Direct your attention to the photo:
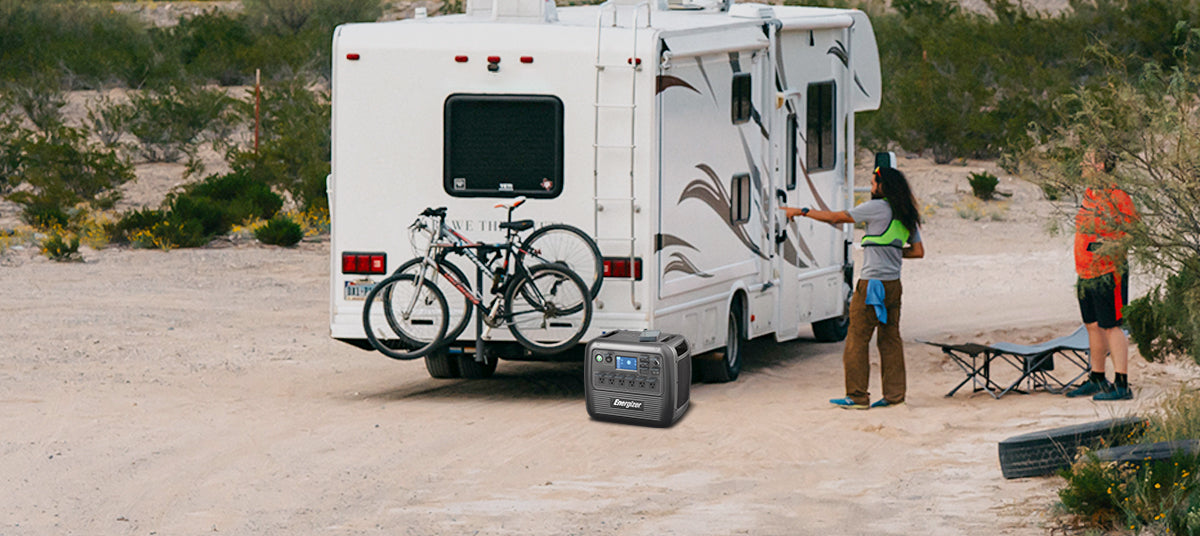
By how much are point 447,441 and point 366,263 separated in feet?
5.28

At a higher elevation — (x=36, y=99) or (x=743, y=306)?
(x=36, y=99)

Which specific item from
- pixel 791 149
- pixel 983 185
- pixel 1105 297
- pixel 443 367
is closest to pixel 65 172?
pixel 443 367

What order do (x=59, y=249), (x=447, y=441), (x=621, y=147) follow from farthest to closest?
(x=59, y=249), (x=621, y=147), (x=447, y=441)

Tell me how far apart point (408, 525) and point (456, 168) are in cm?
327

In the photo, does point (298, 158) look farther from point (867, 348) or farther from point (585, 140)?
point (867, 348)

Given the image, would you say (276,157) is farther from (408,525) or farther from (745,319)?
(408,525)

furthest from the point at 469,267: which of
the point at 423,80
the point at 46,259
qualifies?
the point at 46,259

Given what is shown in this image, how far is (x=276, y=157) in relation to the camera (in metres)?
22.6

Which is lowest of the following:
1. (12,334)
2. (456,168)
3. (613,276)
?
(12,334)

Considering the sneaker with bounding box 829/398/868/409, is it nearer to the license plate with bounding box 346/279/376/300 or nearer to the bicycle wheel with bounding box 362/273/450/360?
the bicycle wheel with bounding box 362/273/450/360

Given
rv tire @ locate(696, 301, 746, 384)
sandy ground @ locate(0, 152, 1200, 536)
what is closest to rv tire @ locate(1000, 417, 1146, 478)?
sandy ground @ locate(0, 152, 1200, 536)

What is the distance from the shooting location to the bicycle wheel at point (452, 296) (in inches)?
380

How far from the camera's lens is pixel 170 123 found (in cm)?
2712

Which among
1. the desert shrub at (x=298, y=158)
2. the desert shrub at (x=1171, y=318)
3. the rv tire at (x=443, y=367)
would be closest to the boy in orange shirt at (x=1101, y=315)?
the desert shrub at (x=1171, y=318)
